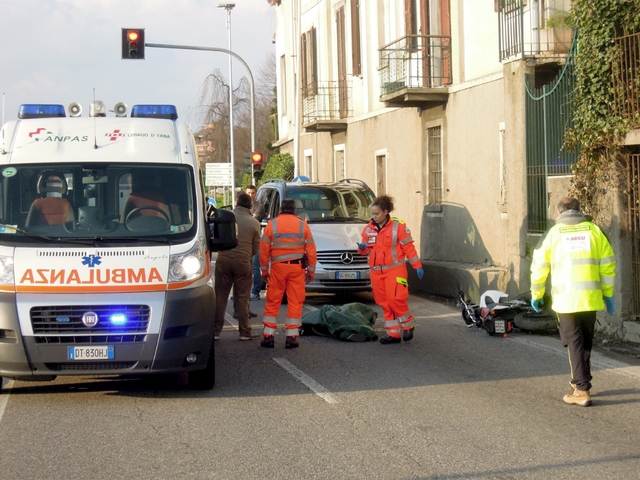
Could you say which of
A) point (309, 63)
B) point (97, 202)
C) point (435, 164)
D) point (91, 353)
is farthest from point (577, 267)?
point (309, 63)

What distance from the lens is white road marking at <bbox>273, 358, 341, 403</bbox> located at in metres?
7.86

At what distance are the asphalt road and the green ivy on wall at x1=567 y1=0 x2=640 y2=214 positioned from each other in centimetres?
256

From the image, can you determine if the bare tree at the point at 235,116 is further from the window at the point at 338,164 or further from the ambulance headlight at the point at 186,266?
the ambulance headlight at the point at 186,266

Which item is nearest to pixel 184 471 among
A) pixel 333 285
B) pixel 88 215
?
pixel 88 215

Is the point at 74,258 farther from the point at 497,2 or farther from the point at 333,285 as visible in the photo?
the point at 497,2

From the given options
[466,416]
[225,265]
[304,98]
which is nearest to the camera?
[466,416]

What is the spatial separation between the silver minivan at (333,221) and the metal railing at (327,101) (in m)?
8.09

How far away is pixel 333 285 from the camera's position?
1489 centimetres

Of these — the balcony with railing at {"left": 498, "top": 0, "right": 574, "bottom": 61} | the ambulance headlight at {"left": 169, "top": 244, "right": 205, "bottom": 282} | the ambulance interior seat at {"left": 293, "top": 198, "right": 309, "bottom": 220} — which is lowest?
the ambulance headlight at {"left": 169, "top": 244, "right": 205, "bottom": 282}

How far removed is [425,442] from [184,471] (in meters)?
1.72

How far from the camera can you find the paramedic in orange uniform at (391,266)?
10.9 meters

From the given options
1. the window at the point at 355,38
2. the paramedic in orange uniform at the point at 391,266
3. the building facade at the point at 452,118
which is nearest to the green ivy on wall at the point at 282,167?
the building facade at the point at 452,118

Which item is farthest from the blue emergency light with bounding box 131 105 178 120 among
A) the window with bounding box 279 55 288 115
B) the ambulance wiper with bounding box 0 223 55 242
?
the window with bounding box 279 55 288 115

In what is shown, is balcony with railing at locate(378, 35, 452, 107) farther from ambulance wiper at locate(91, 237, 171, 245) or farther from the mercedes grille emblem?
ambulance wiper at locate(91, 237, 171, 245)
